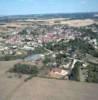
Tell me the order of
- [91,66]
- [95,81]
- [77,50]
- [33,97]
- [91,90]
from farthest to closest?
[77,50]
[91,66]
[95,81]
[91,90]
[33,97]

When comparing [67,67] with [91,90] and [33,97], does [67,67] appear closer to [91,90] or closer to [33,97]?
[91,90]

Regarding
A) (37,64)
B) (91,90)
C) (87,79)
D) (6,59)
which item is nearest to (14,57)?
(6,59)

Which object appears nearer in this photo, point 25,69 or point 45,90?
point 45,90

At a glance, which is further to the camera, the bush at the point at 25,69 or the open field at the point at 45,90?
the bush at the point at 25,69

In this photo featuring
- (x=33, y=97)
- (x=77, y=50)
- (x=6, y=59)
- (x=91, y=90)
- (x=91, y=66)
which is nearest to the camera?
(x=33, y=97)
